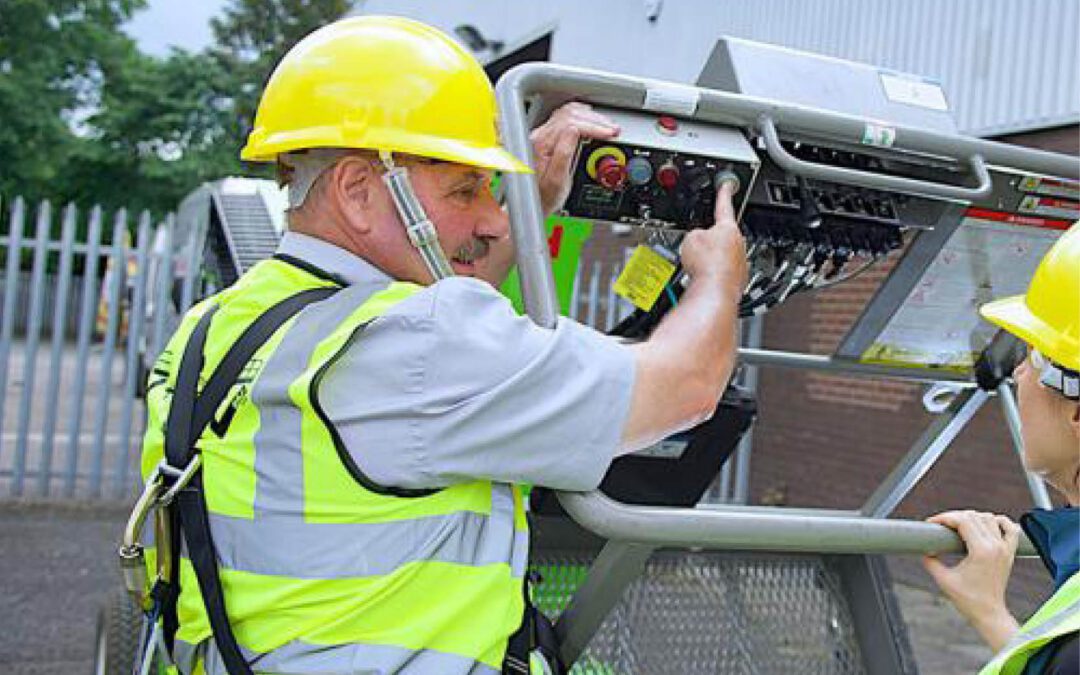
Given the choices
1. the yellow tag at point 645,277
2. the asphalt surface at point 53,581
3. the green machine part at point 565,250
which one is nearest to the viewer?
the yellow tag at point 645,277

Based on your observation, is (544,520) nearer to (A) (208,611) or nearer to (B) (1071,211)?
(A) (208,611)

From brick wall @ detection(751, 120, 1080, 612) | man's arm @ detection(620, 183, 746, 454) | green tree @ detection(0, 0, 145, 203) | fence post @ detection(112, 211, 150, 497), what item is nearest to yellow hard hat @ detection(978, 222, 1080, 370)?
man's arm @ detection(620, 183, 746, 454)

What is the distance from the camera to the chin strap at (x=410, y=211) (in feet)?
5.72

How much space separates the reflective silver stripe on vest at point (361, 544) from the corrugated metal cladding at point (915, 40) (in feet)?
11.5

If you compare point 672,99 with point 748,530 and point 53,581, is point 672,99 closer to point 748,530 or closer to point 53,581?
point 748,530

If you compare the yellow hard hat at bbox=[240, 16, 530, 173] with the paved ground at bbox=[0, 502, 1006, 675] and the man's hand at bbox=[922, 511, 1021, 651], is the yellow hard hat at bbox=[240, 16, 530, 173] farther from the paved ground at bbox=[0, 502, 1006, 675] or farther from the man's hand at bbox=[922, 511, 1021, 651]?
the paved ground at bbox=[0, 502, 1006, 675]

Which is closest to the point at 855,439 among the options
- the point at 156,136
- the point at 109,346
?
the point at 109,346

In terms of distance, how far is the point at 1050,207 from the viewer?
2.51 meters

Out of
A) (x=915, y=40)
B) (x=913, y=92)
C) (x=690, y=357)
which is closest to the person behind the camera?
(x=690, y=357)

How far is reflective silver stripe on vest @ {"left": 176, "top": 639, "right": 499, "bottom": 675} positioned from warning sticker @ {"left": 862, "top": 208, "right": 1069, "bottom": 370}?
5.07 ft

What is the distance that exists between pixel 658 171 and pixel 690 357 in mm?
511

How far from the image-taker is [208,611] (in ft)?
5.41

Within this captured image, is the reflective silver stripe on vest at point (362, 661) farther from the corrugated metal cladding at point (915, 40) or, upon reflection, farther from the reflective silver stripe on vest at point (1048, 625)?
the corrugated metal cladding at point (915, 40)

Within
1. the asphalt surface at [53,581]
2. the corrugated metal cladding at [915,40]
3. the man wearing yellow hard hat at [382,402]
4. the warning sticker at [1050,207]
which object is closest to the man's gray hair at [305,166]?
the man wearing yellow hard hat at [382,402]
